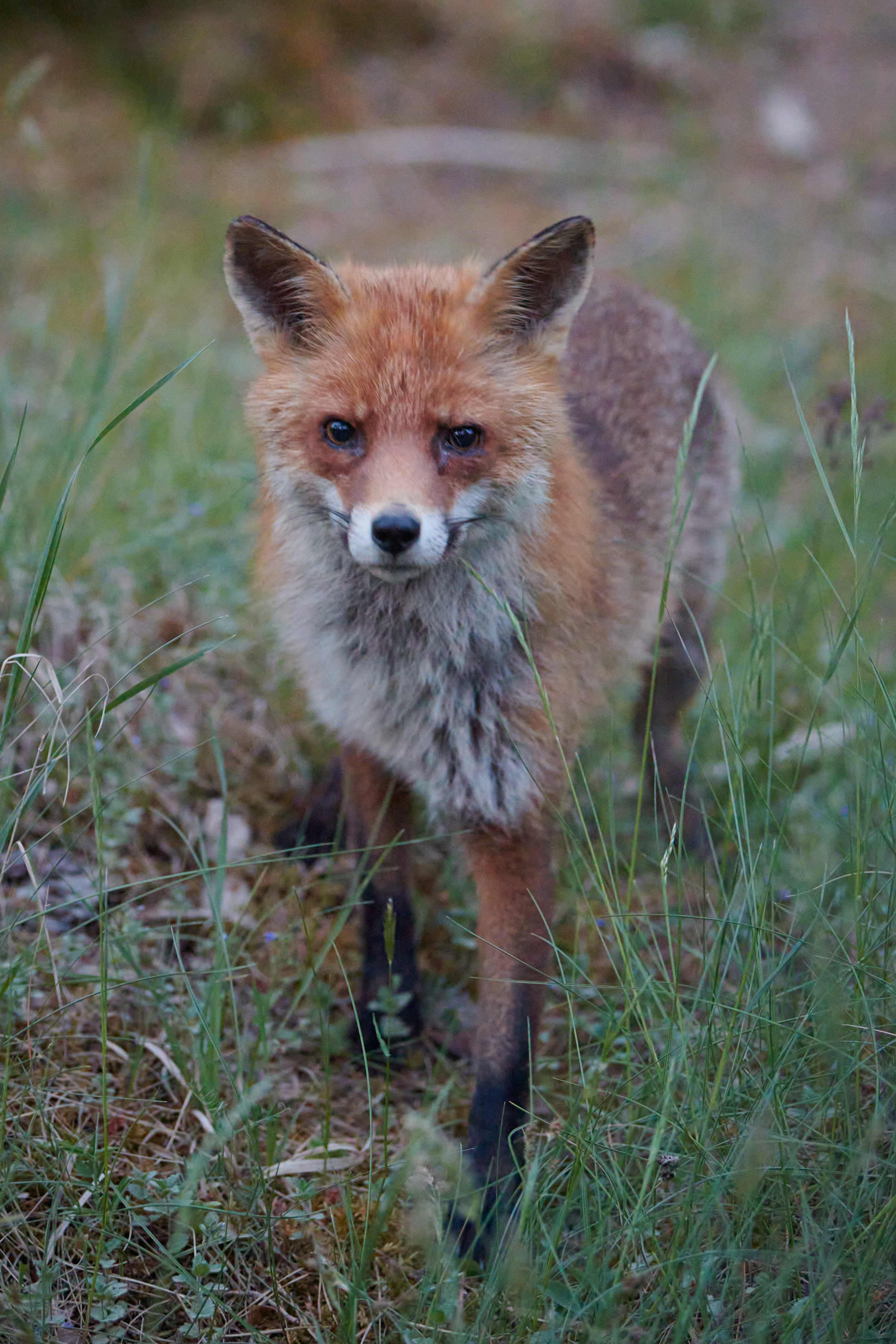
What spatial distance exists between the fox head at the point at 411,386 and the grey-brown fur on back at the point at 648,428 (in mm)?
555

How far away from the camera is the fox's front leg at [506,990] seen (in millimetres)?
2311

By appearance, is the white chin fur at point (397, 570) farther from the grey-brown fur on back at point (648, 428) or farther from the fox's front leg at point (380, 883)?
the grey-brown fur on back at point (648, 428)

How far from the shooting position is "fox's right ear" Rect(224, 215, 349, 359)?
228 cm

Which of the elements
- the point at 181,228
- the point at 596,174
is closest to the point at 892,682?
the point at 181,228

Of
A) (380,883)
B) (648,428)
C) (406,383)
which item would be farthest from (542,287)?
(380,883)

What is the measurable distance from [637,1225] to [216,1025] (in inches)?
35.3

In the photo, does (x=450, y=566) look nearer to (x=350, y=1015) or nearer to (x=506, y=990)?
(x=506, y=990)

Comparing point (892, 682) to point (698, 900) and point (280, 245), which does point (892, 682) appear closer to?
point (698, 900)

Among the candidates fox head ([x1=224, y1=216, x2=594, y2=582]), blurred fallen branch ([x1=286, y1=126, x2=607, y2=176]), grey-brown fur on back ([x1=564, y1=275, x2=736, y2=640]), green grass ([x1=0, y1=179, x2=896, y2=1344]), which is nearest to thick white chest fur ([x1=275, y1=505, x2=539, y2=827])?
fox head ([x1=224, y1=216, x2=594, y2=582])

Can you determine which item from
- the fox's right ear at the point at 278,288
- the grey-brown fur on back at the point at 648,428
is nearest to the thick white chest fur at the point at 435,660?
the fox's right ear at the point at 278,288

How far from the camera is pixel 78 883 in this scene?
279cm

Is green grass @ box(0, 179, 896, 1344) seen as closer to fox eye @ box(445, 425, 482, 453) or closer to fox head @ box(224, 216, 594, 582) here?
fox head @ box(224, 216, 594, 582)

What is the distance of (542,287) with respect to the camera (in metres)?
2.38

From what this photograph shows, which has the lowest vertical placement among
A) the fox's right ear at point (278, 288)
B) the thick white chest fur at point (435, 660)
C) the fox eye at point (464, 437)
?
the thick white chest fur at point (435, 660)
